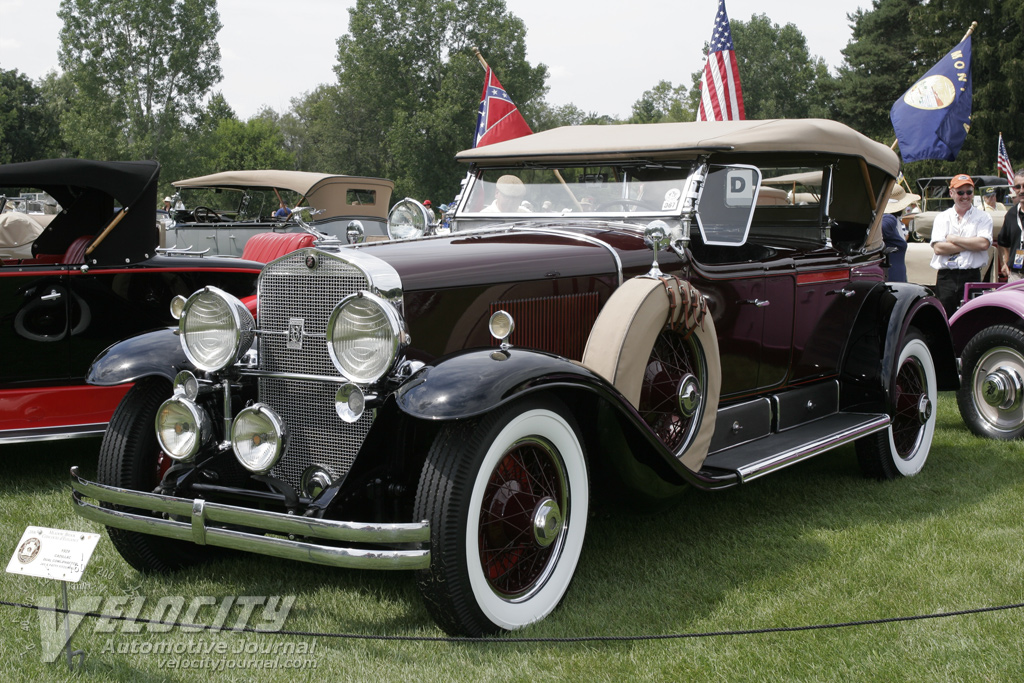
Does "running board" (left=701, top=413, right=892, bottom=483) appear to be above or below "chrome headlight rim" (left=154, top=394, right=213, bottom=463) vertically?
below

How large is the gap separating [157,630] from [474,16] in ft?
160

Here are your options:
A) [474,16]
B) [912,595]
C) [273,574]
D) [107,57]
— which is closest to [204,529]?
[273,574]

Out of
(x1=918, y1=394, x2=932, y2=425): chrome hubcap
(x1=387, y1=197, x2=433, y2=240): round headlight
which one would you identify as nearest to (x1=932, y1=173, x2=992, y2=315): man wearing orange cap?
(x1=918, y1=394, x2=932, y2=425): chrome hubcap

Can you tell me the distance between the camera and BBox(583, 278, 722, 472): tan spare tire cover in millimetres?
3605

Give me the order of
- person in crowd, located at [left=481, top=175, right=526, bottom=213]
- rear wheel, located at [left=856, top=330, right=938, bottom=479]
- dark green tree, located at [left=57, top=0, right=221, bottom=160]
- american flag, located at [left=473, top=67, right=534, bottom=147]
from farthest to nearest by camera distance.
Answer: dark green tree, located at [left=57, top=0, right=221, bottom=160], american flag, located at [left=473, top=67, right=534, bottom=147], rear wheel, located at [left=856, top=330, right=938, bottom=479], person in crowd, located at [left=481, top=175, right=526, bottom=213]

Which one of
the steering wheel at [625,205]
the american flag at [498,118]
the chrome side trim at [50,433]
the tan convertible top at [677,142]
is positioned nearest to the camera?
the tan convertible top at [677,142]

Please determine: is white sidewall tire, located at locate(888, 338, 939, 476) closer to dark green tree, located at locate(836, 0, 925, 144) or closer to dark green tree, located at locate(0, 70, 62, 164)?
dark green tree, located at locate(836, 0, 925, 144)

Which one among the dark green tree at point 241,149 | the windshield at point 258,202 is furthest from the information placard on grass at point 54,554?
the dark green tree at point 241,149

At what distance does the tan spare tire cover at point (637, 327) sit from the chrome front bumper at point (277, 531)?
1.07 m

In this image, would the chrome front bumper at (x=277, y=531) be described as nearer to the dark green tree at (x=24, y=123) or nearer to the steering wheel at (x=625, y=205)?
the steering wheel at (x=625, y=205)

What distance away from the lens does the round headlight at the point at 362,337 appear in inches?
122

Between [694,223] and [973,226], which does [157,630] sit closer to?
[694,223]

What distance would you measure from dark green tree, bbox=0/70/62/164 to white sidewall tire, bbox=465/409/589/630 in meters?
45.3

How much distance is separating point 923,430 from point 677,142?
252 centimetres
